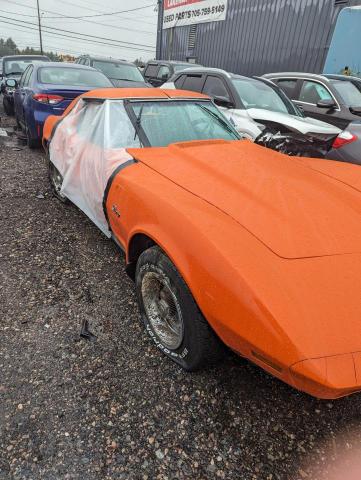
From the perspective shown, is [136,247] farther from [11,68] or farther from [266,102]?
[11,68]

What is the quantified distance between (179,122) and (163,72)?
8.62 meters

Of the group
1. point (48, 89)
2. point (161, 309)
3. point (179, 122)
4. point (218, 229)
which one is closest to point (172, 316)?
point (161, 309)

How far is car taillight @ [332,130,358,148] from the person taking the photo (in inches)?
207

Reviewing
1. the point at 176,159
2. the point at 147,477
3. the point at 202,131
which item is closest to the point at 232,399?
the point at 147,477

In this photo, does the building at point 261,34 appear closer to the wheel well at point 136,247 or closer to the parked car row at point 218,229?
the parked car row at point 218,229

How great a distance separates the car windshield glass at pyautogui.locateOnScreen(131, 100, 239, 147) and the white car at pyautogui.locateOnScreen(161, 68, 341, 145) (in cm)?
217

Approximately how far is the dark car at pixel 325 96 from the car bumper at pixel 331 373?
5.71m

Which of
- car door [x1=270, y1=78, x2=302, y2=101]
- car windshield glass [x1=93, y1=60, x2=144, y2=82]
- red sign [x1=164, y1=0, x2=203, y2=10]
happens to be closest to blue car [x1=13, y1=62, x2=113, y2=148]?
car windshield glass [x1=93, y1=60, x2=144, y2=82]

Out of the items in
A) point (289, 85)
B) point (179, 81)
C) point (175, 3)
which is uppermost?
point (175, 3)

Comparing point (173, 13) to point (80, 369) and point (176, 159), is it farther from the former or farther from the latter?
point (80, 369)

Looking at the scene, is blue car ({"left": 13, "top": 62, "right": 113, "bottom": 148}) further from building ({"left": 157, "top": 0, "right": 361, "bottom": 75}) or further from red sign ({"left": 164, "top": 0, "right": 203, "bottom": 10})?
red sign ({"left": 164, "top": 0, "right": 203, "bottom": 10})

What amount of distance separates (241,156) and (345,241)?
1.23m

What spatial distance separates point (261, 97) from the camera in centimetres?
625

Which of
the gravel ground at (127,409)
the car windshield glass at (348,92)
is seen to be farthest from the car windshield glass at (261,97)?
the gravel ground at (127,409)
